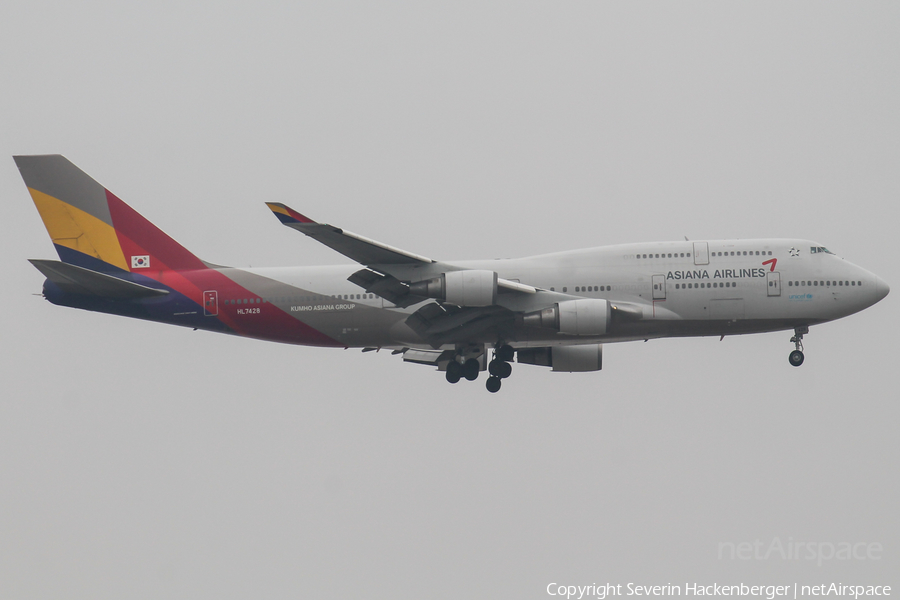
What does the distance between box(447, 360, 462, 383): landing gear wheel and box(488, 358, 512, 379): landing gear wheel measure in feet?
3.84

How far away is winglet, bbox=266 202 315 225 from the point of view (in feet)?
95.0

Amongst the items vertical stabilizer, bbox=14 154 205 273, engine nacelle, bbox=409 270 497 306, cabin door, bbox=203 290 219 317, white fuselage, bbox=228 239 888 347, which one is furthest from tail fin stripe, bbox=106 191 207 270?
engine nacelle, bbox=409 270 497 306

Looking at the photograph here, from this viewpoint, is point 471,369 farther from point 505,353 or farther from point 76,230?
point 76,230

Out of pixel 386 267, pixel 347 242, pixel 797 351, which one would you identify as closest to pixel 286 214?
pixel 347 242

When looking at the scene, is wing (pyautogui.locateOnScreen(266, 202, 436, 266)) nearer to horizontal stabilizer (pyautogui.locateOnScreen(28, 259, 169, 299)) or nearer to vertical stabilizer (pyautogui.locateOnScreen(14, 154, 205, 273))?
vertical stabilizer (pyautogui.locateOnScreen(14, 154, 205, 273))

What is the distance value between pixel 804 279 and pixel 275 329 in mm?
19350

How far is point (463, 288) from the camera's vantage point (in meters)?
31.9

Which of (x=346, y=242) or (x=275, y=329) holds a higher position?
(x=346, y=242)

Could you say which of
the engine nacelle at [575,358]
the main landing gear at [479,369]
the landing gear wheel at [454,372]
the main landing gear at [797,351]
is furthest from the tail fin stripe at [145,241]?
the main landing gear at [797,351]

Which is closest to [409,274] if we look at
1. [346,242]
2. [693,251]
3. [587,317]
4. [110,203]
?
[346,242]

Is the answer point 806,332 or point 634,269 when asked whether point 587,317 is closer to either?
point 634,269

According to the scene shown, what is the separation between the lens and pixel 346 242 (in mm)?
30922

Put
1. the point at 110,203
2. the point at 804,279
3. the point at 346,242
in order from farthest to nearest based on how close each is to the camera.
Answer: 1. the point at 110,203
2. the point at 804,279
3. the point at 346,242

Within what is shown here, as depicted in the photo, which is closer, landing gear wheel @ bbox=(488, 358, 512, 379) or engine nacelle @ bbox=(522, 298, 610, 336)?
engine nacelle @ bbox=(522, 298, 610, 336)
